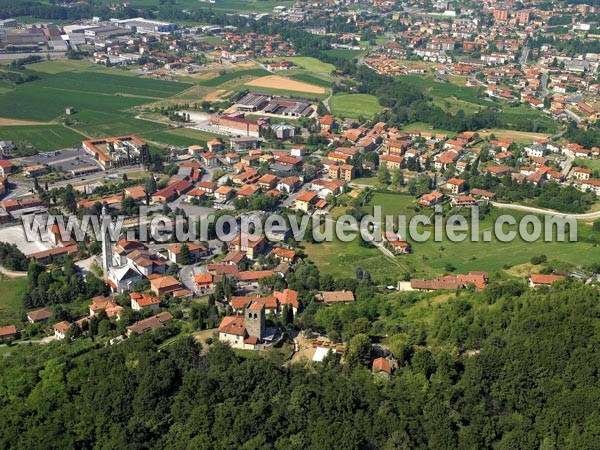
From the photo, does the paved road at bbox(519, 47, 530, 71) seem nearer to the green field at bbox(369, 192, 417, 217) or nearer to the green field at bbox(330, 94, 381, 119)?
the green field at bbox(330, 94, 381, 119)

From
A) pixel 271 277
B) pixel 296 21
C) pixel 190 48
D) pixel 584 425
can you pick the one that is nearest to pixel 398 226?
pixel 271 277

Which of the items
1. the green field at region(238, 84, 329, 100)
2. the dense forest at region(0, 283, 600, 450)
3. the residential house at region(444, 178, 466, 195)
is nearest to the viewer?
the dense forest at region(0, 283, 600, 450)

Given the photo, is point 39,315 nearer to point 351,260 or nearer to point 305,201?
point 351,260

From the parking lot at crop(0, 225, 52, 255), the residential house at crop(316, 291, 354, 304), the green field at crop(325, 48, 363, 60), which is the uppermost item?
the green field at crop(325, 48, 363, 60)

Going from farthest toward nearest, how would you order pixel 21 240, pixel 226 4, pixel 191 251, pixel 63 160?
pixel 226 4, pixel 63 160, pixel 21 240, pixel 191 251

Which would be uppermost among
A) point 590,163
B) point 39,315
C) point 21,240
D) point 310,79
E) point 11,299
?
point 310,79

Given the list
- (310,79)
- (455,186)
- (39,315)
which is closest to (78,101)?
(310,79)

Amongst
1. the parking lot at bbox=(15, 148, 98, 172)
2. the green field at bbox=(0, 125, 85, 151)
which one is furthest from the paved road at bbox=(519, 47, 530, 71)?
the parking lot at bbox=(15, 148, 98, 172)
